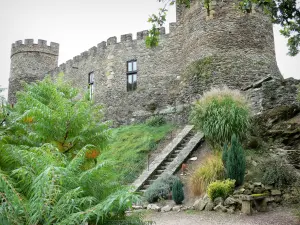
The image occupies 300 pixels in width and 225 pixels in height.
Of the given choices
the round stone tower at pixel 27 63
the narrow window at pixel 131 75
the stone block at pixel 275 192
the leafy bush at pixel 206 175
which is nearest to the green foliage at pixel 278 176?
the stone block at pixel 275 192

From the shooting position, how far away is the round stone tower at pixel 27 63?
27.8m

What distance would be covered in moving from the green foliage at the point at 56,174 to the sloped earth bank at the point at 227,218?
3.19m

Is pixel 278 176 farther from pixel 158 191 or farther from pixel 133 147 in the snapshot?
pixel 133 147

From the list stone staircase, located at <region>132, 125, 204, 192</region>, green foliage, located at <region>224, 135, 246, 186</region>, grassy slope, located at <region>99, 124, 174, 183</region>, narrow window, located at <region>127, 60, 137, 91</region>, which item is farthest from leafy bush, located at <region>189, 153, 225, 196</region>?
narrow window, located at <region>127, 60, 137, 91</region>

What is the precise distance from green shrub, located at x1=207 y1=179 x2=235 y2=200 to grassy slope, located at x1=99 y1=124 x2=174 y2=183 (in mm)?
4100

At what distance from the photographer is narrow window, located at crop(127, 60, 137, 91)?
845 inches

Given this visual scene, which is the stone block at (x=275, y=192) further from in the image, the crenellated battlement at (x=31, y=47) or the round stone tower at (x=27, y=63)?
the crenellated battlement at (x=31, y=47)

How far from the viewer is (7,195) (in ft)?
9.02

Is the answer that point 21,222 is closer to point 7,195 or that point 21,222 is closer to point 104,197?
point 7,195

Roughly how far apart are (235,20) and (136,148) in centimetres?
847

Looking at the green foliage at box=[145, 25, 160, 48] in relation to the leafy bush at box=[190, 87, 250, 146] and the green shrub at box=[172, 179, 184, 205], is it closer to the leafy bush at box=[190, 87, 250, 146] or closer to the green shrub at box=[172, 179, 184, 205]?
the green shrub at box=[172, 179, 184, 205]

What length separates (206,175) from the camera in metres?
9.28

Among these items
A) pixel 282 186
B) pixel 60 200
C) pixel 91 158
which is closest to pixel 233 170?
pixel 282 186

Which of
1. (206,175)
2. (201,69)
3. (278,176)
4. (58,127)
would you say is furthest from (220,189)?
(201,69)
